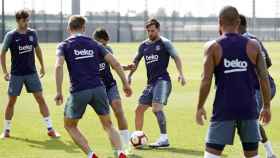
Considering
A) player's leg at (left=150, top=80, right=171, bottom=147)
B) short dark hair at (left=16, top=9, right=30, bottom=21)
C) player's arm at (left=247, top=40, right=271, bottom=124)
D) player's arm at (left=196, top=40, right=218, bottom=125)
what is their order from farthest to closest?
short dark hair at (left=16, top=9, right=30, bottom=21)
player's leg at (left=150, top=80, right=171, bottom=147)
player's arm at (left=247, top=40, right=271, bottom=124)
player's arm at (left=196, top=40, right=218, bottom=125)

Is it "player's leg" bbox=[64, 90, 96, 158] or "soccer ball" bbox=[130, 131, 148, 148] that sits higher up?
"player's leg" bbox=[64, 90, 96, 158]

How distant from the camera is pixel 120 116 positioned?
10.6 meters

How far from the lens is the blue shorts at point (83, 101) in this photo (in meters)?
9.08

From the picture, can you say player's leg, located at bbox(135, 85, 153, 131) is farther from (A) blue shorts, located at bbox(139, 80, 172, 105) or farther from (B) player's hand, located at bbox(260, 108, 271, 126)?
(B) player's hand, located at bbox(260, 108, 271, 126)

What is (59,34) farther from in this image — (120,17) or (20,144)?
(20,144)

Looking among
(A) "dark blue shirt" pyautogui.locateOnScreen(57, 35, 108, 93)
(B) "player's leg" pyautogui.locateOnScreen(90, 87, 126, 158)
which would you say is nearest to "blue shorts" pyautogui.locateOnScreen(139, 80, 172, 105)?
(B) "player's leg" pyautogui.locateOnScreen(90, 87, 126, 158)

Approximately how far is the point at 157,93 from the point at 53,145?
75.4 inches

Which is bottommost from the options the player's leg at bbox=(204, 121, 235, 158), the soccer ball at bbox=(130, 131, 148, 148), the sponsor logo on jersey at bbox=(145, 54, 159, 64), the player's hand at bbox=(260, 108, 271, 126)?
the soccer ball at bbox=(130, 131, 148, 148)

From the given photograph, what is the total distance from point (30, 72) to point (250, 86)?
20.1 feet

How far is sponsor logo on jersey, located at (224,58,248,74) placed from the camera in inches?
279

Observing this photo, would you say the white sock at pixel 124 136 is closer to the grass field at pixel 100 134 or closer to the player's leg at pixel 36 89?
the grass field at pixel 100 134

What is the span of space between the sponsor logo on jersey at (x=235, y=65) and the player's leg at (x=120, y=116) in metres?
3.73

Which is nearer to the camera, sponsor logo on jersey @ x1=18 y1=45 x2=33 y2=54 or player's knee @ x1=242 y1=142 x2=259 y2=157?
player's knee @ x1=242 y1=142 x2=259 y2=157

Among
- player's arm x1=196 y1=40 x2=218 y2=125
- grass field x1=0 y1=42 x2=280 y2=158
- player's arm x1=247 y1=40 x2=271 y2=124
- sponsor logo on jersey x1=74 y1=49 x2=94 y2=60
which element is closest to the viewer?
player's arm x1=196 y1=40 x2=218 y2=125
